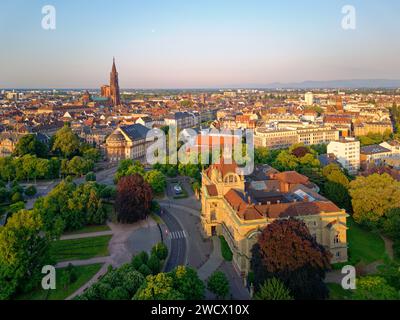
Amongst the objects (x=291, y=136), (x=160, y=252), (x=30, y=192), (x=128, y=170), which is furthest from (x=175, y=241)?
(x=291, y=136)

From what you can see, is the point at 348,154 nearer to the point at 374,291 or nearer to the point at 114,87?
the point at 374,291

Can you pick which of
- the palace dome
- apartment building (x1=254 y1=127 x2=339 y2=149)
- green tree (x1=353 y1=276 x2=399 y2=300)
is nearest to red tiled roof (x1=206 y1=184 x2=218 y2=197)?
green tree (x1=353 y1=276 x2=399 y2=300)

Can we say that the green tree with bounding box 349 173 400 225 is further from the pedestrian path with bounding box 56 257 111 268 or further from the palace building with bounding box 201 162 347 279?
the pedestrian path with bounding box 56 257 111 268

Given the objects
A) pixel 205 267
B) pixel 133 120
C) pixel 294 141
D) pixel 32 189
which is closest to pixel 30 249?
pixel 205 267

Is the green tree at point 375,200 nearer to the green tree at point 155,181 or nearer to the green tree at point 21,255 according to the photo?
the green tree at point 155,181
